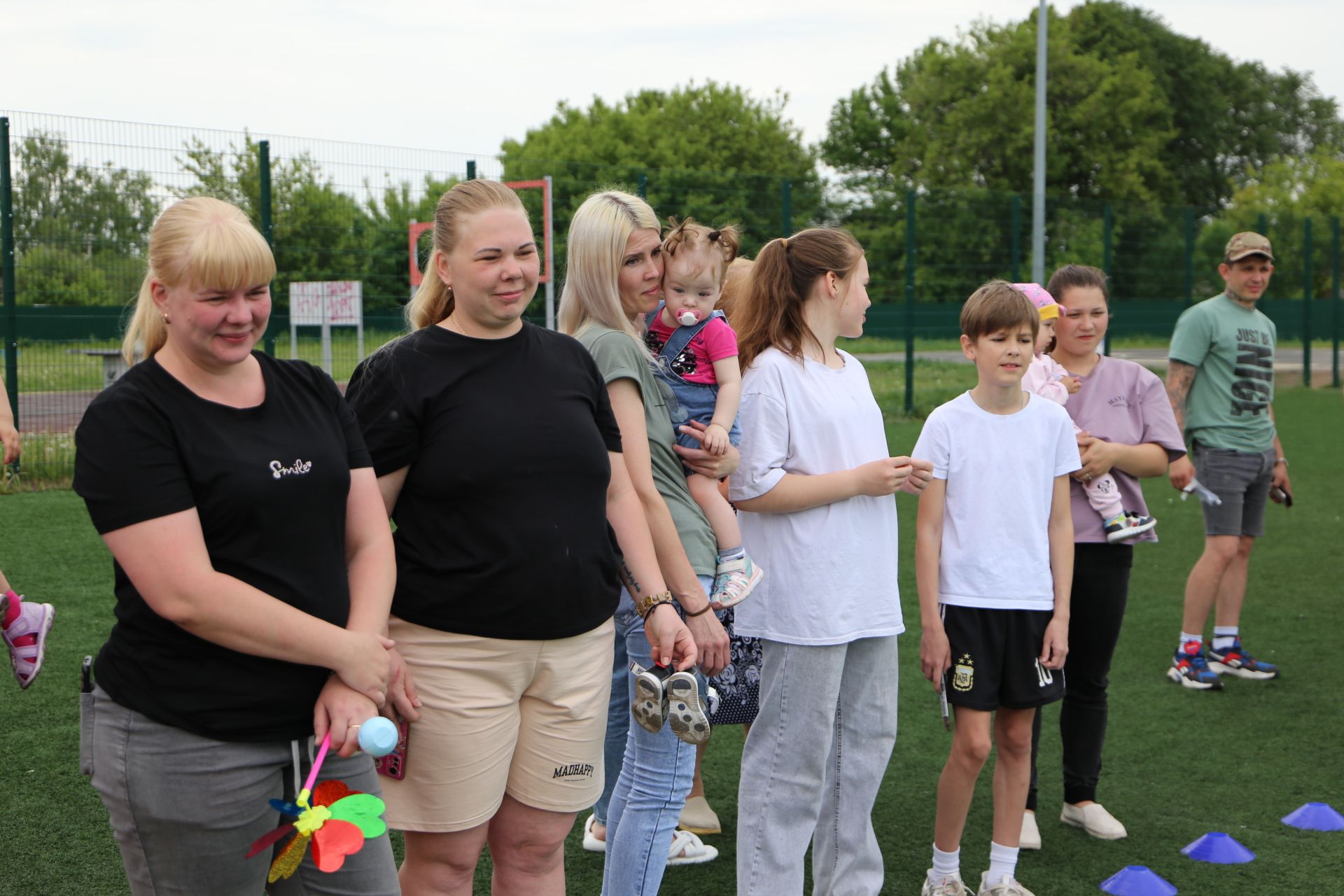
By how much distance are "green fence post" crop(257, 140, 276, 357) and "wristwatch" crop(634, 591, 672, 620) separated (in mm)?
7680

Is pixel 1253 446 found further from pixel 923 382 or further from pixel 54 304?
pixel 923 382

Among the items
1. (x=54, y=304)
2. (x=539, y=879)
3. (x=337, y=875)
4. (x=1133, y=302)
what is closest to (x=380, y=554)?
(x=337, y=875)

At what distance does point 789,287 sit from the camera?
10.1 feet

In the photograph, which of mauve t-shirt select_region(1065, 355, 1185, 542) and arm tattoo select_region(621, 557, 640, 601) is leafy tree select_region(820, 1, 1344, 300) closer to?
mauve t-shirt select_region(1065, 355, 1185, 542)

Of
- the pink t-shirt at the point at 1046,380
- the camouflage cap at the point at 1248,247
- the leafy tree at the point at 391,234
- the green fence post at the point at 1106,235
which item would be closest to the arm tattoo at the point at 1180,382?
the camouflage cap at the point at 1248,247

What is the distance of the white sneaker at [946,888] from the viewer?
334 cm

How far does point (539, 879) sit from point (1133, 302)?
56.7ft

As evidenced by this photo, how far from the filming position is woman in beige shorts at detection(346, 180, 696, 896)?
2.34m

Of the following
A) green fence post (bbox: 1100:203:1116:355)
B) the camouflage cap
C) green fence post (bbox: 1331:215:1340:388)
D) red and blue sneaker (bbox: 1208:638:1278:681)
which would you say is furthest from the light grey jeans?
green fence post (bbox: 1331:215:1340:388)

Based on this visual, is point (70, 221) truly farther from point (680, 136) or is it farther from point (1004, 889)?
point (680, 136)

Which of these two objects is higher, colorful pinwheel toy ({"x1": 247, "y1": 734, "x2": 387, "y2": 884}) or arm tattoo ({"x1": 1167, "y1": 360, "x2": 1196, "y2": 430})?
arm tattoo ({"x1": 1167, "y1": 360, "x2": 1196, "y2": 430})

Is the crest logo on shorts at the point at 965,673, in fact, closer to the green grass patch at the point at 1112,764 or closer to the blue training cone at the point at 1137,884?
the green grass patch at the point at 1112,764

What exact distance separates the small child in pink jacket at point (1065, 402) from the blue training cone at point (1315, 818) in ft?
3.32

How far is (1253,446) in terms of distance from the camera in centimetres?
570
